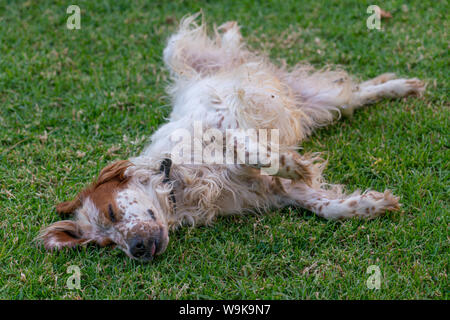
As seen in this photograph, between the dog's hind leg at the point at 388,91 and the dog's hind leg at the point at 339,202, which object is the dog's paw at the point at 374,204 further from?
the dog's hind leg at the point at 388,91

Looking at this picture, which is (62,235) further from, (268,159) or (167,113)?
(167,113)

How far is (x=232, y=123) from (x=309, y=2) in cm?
330

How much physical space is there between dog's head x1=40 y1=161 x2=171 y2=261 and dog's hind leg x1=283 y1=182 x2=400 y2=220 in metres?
0.95

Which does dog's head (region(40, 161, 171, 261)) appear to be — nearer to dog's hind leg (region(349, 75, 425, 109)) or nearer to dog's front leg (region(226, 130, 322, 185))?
dog's front leg (region(226, 130, 322, 185))

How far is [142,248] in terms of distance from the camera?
3.22 metres

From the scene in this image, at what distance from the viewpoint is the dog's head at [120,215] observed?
10.7 feet

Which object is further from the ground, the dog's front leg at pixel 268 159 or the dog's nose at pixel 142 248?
the dog's front leg at pixel 268 159

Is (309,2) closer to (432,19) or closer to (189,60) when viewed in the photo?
(432,19)

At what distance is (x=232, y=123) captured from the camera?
3850 millimetres

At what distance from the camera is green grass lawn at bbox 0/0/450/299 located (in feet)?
10.2

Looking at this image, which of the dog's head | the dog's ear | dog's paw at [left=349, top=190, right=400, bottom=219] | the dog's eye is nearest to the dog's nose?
the dog's head

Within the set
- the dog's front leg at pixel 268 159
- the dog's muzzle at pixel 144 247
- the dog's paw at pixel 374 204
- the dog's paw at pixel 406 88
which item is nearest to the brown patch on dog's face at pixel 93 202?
the dog's muzzle at pixel 144 247
